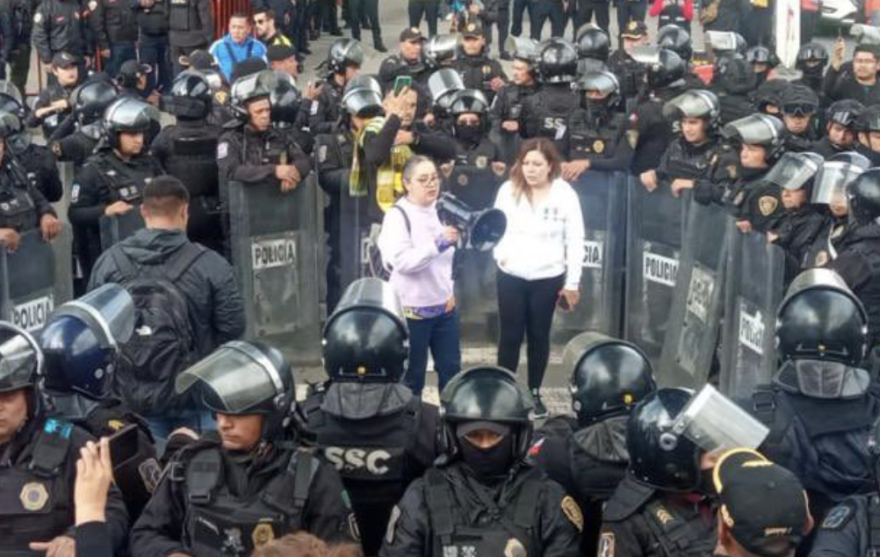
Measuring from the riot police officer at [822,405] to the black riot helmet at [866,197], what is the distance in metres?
1.94

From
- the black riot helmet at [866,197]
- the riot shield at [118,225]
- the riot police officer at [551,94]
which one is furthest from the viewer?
the riot police officer at [551,94]

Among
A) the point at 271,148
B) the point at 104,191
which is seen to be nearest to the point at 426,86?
the point at 271,148

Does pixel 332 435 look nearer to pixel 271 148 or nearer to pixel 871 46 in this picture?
pixel 271 148

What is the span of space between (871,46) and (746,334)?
5.74 metres

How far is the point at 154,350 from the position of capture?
664cm

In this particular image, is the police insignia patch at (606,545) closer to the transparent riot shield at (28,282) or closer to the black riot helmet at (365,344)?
the black riot helmet at (365,344)

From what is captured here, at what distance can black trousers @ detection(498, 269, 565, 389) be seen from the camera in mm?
8883

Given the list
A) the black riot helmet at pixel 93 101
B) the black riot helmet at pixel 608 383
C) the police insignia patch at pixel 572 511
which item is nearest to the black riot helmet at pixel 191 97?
the black riot helmet at pixel 93 101

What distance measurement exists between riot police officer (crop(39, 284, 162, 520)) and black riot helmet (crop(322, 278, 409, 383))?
29.6 inches

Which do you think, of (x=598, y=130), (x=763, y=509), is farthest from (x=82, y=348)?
(x=598, y=130)

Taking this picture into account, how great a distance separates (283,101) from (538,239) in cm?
242

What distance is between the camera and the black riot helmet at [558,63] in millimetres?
11391

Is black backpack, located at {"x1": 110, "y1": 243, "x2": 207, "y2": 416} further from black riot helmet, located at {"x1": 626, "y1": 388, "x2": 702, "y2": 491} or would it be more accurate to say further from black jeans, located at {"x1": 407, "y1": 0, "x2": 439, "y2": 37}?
black jeans, located at {"x1": 407, "y1": 0, "x2": 439, "y2": 37}

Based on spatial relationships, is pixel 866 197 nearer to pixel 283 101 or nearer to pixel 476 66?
pixel 283 101
